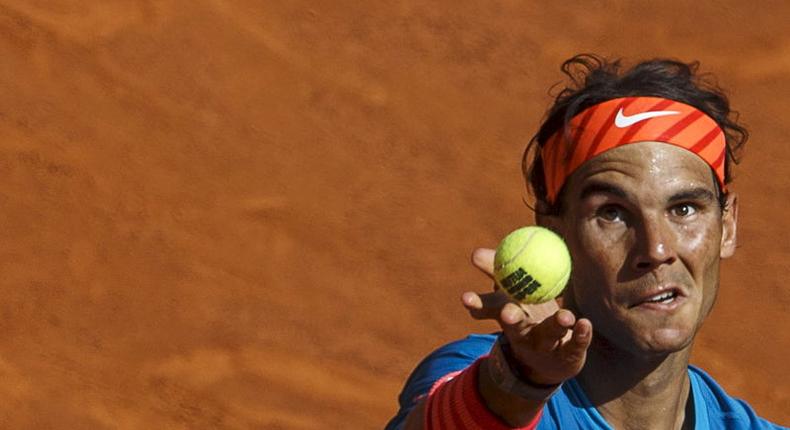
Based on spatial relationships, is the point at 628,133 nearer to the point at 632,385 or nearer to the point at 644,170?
the point at 644,170

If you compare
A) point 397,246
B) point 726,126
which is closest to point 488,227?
point 397,246

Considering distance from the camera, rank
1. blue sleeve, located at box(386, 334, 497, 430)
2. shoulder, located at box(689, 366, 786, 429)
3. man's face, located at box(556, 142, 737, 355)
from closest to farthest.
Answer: blue sleeve, located at box(386, 334, 497, 430) < man's face, located at box(556, 142, 737, 355) < shoulder, located at box(689, 366, 786, 429)

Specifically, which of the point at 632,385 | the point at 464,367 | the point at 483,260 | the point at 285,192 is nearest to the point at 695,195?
the point at 632,385

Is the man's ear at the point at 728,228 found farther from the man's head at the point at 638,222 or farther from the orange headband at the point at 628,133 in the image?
the orange headband at the point at 628,133

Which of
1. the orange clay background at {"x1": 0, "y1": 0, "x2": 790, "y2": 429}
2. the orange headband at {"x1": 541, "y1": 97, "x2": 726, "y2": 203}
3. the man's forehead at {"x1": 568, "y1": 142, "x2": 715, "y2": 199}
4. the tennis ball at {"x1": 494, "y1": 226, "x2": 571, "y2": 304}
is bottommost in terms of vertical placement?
the tennis ball at {"x1": 494, "y1": 226, "x2": 571, "y2": 304}

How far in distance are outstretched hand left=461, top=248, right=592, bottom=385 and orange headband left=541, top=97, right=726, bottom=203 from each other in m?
0.96

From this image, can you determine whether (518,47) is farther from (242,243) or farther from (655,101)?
(655,101)

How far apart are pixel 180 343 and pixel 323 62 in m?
1.91

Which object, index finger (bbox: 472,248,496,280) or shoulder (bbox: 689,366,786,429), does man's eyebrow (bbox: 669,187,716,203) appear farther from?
index finger (bbox: 472,248,496,280)

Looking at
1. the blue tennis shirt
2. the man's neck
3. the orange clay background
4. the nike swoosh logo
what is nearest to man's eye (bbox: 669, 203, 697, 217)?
the nike swoosh logo

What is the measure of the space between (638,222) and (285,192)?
459 cm

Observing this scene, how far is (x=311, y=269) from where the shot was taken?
8.50m

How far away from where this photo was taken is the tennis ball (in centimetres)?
367

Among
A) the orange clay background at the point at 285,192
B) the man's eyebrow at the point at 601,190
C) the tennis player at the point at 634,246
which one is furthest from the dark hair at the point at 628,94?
the orange clay background at the point at 285,192
